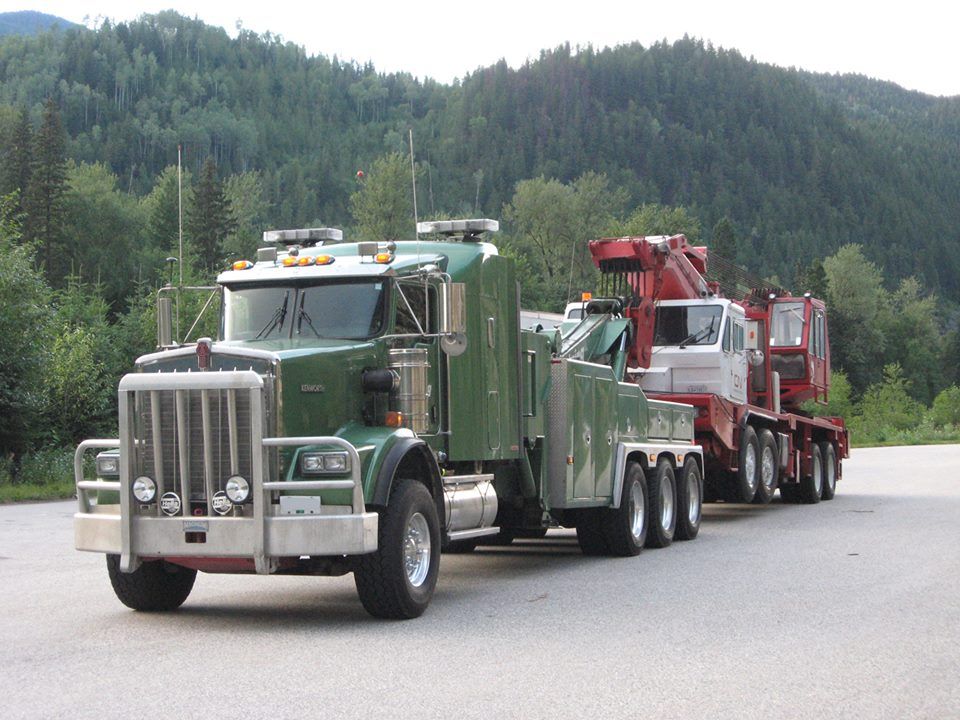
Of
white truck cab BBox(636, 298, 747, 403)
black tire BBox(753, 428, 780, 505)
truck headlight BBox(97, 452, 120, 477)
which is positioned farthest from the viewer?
black tire BBox(753, 428, 780, 505)

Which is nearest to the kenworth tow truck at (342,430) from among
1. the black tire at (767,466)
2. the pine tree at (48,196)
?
the black tire at (767,466)

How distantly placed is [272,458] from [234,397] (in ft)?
1.65

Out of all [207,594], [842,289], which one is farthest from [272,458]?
[842,289]

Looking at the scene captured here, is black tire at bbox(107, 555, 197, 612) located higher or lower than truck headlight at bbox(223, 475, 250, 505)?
lower

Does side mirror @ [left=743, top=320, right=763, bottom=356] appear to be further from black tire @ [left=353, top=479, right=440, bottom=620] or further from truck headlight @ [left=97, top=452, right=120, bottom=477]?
truck headlight @ [left=97, top=452, right=120, bottom=477]

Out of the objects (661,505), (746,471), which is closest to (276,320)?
(661,505)

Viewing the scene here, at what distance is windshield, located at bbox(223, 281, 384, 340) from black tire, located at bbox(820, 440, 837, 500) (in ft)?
51.6

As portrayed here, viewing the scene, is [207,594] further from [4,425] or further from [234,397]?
[4,425]

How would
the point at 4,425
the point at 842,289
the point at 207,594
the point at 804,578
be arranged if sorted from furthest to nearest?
the point at 842,289, the point at 4,425, the point at 804,578, the point at 207,594

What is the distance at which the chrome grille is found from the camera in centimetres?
932

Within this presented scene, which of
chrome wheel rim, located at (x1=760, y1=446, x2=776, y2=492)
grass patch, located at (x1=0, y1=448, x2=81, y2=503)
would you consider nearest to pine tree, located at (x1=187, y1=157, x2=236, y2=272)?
grass patch, located at (x1=0, y1=448, x2=81, y2=503)

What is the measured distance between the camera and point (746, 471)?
20.1 meters

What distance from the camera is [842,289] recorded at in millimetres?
134625

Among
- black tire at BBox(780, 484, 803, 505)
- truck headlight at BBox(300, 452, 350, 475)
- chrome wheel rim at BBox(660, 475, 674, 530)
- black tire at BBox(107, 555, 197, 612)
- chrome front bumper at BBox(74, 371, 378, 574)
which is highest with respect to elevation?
truck headlight at BBox(300, 452, 350, 475)
